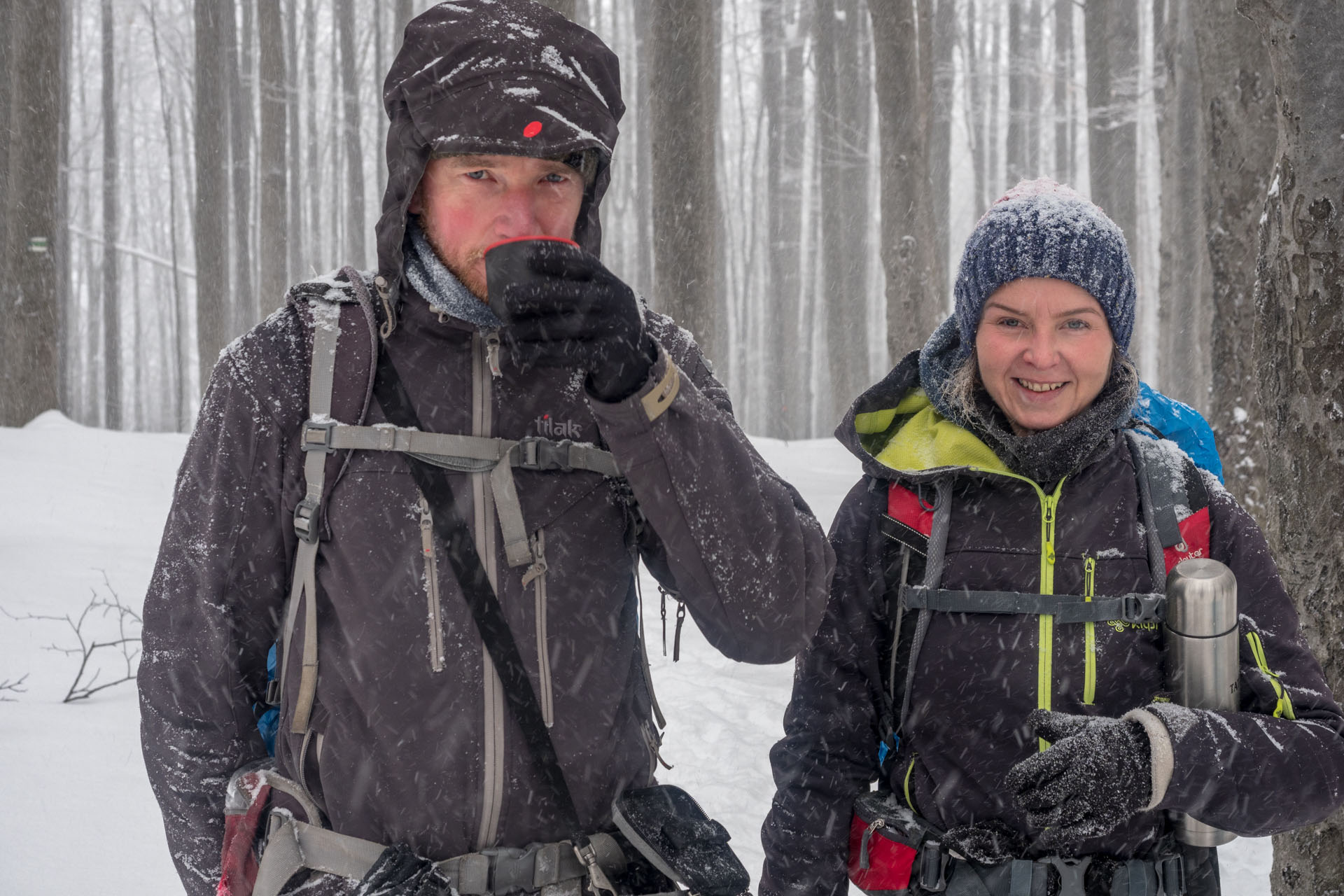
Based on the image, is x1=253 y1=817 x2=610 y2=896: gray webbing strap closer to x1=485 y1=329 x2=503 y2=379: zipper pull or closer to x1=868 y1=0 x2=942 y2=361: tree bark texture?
x1=485 y1=329 x2=503 y2=379: zipper pull

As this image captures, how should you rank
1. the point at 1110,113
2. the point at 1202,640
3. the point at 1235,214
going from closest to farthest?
1. the point at 1202,640
2. the point at 1235,214
3. the point at 1110,113

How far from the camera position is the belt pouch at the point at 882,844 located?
6.77ft

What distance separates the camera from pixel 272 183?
50.5ft

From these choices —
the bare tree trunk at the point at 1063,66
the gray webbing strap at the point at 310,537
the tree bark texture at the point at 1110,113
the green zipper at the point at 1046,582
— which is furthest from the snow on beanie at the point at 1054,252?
the bare tree trunk at the point at 1063,66

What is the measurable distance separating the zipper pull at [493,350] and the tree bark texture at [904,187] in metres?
8.56

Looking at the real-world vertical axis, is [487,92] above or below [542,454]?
above

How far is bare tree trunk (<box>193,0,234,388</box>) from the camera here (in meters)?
14.2

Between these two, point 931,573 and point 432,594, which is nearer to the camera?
point 432,594

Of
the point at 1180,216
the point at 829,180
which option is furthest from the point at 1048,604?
the point at 829,180

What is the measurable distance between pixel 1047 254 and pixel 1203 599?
0.74m

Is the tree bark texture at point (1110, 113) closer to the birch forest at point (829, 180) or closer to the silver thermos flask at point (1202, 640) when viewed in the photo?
the birch forest at point (829, 180)

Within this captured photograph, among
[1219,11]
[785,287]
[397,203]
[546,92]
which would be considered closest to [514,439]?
[397,203]

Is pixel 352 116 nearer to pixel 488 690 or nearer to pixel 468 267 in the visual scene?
pixel 468 267

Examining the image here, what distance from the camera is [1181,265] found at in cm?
1220
